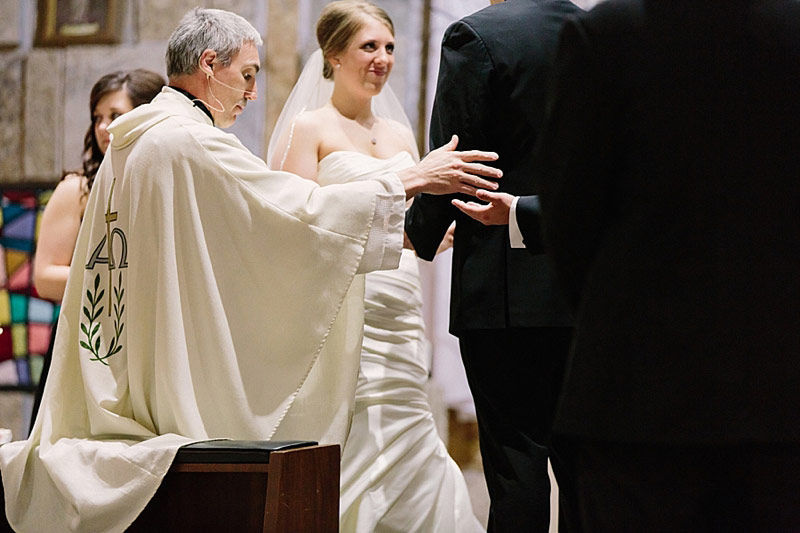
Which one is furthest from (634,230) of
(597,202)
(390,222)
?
(390,222)

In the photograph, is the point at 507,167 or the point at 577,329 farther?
the point at 507,167

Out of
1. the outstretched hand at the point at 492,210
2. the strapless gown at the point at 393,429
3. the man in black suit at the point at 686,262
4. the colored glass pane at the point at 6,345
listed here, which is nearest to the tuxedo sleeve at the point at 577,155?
the man in black suit at the point at 686,262

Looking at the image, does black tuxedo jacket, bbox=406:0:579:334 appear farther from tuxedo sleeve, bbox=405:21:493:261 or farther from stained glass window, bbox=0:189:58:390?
stained glass window, bbox=0:189:58:390

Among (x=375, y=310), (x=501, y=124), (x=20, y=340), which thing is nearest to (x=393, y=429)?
(x=375, y=310)

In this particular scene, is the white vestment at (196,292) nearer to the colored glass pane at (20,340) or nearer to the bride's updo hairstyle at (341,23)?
the bride's updo hairstyle at (341,23)

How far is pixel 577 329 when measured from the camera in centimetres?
183

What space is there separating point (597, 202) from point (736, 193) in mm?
229

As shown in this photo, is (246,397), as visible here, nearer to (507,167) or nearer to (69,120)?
(507,167)

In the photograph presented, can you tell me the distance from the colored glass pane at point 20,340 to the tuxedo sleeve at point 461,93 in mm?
5307

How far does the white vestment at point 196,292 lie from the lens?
10.6 ft

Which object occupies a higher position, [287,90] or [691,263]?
[691,263]

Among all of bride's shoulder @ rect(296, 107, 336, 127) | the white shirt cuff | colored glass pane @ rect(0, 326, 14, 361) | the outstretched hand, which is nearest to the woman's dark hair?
bride's shoulder @ rect(296, 107, 336, 127)

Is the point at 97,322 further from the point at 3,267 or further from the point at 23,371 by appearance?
the point at 3,267

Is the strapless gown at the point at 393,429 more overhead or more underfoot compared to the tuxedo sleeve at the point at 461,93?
more underfoot
